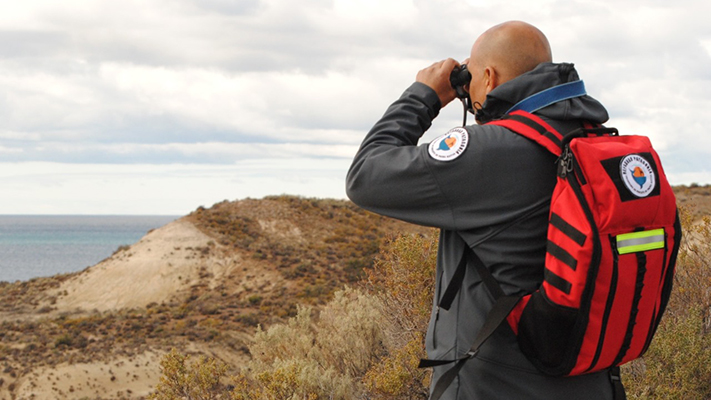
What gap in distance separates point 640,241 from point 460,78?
30.0 inches

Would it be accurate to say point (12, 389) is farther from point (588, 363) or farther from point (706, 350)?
point (588, 363)

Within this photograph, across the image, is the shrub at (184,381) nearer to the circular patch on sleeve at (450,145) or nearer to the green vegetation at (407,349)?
the green vegetation at (407,349)

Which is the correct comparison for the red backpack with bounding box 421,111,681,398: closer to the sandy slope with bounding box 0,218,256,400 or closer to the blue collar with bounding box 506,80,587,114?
the blue collar with bounding box 506,80,587,114

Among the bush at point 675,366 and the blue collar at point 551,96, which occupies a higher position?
the blue collar at point 551,96

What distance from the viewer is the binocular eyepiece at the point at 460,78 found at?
84.0 inches

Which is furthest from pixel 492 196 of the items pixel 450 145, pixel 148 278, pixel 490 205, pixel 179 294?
pixel 148 278

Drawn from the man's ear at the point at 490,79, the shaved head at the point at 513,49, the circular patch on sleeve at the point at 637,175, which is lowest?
the circular patch on sleeve at the point at 637,175

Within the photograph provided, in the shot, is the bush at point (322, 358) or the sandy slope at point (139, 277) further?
the sandy slope at point (139, 277)

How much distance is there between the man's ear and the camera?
202 centimetres

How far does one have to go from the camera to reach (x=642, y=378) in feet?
18.2

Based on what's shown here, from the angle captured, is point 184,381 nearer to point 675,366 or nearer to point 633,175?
point 675,366

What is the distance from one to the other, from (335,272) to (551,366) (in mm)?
25809

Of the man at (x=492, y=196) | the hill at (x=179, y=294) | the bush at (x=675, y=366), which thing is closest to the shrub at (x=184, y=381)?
the bush at (x=675, y=366)

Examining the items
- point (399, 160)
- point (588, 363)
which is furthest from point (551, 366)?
point (399, 160)
